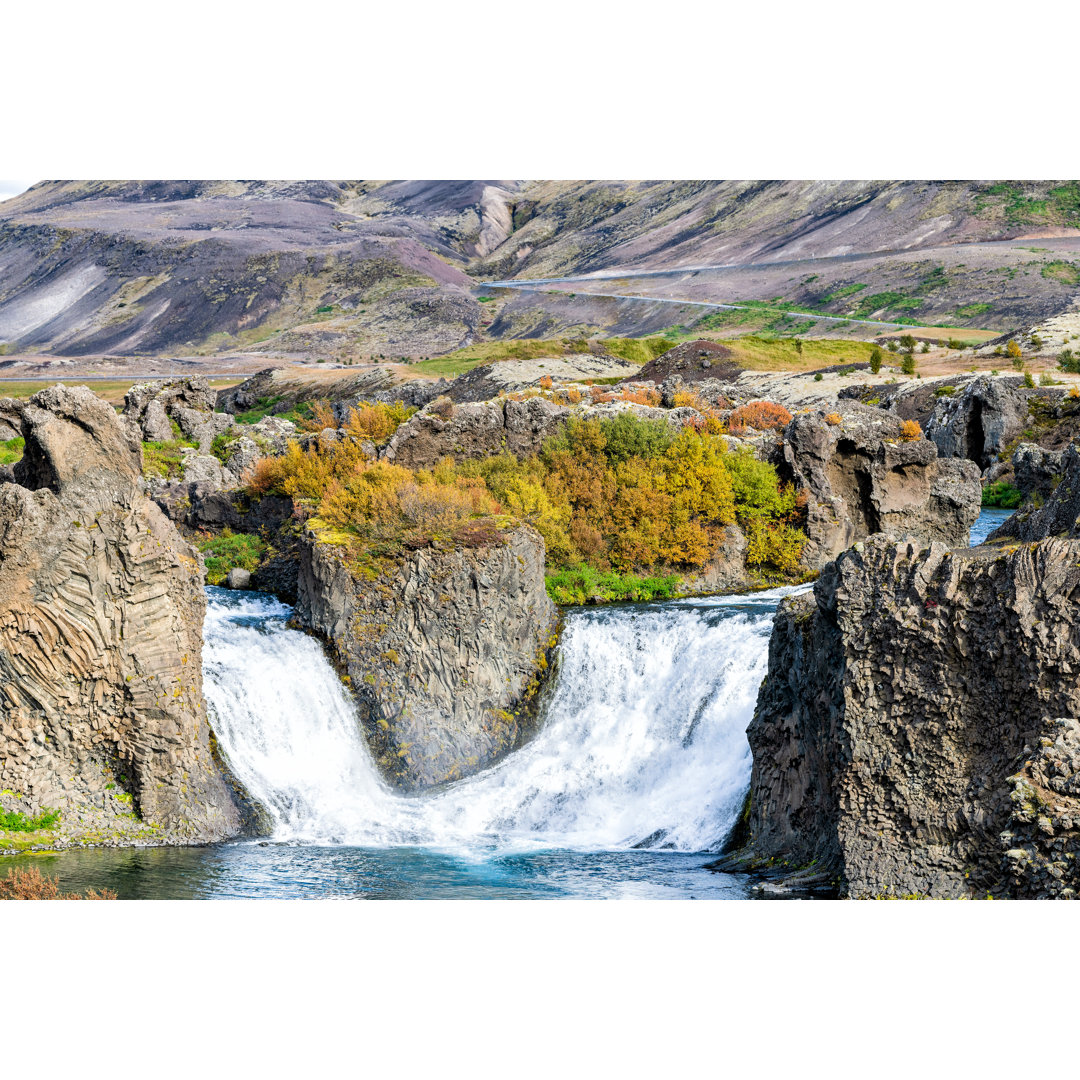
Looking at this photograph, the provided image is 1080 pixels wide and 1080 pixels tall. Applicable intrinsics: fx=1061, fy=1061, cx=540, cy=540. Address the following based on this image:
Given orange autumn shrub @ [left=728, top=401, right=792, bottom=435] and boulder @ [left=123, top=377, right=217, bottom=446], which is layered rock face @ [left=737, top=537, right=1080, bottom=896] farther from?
boulder @ [left=123, top=377, right=217, bottom=446]

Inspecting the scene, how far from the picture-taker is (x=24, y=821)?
18.1 meters

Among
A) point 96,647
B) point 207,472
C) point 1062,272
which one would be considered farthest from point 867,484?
point 1062,272

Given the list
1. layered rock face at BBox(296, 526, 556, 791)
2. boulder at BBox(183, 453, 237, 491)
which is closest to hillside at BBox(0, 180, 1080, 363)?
boulder at BBox(183, 453, 237, 491)

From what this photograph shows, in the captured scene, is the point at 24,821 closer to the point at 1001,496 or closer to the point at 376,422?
the point at 376,422

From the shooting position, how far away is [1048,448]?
4906 cm

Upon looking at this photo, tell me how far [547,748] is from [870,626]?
1169cm

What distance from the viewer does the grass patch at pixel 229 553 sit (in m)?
32.7

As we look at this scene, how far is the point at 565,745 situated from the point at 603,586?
379 inches

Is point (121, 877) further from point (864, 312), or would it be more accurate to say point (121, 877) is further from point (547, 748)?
point (864, 312)

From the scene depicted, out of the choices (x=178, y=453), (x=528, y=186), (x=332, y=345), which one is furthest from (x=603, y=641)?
(x=528, y=186)

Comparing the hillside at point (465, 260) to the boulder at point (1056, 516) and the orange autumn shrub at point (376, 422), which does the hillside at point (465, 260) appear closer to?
the orange autumn shrub at point (376, 422)

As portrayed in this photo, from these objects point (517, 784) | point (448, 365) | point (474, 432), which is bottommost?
point (517, 784)

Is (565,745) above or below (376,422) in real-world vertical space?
below

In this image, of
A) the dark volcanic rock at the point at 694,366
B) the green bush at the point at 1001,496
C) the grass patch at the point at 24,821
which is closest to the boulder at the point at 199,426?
the dark volcanic rock at the point at 694,366
